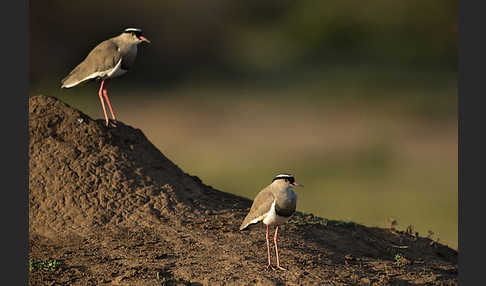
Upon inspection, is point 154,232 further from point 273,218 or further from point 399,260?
point 399,260

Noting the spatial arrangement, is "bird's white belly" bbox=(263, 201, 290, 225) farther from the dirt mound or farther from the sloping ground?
the dirt mound

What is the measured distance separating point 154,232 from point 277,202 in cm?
273

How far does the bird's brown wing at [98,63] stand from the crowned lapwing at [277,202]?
170 inches

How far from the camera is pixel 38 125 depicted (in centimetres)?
1160

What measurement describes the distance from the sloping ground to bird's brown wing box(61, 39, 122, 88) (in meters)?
0.75

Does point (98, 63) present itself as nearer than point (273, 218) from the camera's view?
No

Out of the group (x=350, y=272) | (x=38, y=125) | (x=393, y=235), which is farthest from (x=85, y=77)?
(x=393, y=235)

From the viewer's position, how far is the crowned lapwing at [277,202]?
28.1 feet

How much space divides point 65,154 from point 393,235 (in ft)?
22.2

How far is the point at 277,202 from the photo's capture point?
8555 millimetres

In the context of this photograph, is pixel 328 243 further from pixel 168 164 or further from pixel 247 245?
pixel 168 164

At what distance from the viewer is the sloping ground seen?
8938 millimetres

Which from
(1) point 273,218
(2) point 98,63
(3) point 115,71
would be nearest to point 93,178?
(3) point 115,71

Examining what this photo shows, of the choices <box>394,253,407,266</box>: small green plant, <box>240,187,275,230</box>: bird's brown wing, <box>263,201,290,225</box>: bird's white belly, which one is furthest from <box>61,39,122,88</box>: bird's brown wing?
<box>394,253,407,266</box>: small green plant
